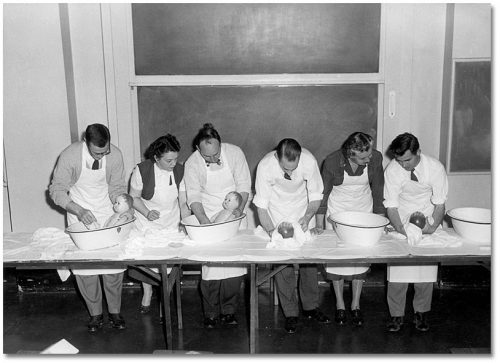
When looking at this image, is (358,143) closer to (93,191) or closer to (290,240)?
(290,240)

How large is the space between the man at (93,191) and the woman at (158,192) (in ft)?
0.61

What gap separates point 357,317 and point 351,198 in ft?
3.60

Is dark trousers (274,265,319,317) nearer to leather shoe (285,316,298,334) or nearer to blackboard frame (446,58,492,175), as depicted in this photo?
leather shoe (285,316,298,334)

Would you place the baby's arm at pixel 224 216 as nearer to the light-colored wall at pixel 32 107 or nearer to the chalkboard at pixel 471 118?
the light-colored wall at pixel 32 107

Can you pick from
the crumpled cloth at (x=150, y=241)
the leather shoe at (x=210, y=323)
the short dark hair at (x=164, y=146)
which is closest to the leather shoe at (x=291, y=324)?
the leather shoe at (x=210, y=323)

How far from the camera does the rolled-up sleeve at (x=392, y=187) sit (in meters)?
3.97

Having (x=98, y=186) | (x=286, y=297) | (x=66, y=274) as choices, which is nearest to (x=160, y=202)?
(x=98, y=186)

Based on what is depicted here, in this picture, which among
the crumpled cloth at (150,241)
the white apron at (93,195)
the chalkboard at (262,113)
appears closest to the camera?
the crumpled cloth at (150,241)

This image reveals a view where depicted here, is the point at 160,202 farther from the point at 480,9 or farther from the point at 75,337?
the point at 480,9

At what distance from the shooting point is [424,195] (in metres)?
4.07

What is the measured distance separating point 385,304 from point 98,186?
2989 mm

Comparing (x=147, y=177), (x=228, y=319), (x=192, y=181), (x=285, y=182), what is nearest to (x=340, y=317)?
(x=228, y=319)

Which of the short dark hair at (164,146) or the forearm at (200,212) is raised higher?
the short dark hair at (164,146)

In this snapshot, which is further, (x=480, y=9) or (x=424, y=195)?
(x=480, y=9)
